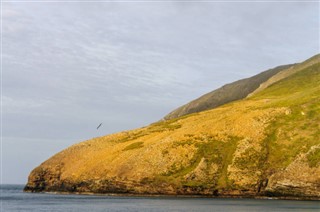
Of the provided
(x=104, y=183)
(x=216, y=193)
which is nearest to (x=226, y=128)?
(x=216, y=193)

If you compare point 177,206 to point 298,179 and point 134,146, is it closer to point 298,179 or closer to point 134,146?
point 298,179

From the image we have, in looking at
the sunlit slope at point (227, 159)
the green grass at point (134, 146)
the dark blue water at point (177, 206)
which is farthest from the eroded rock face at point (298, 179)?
the green grass at point (134, 146)

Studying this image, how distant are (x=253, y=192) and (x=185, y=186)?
878 inches

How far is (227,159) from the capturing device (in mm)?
160250

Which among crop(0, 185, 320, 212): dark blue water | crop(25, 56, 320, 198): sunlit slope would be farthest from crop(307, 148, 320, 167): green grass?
crop(0, 185, 320, 212): dark blue water

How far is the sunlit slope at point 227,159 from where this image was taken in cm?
14625

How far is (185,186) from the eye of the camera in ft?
509

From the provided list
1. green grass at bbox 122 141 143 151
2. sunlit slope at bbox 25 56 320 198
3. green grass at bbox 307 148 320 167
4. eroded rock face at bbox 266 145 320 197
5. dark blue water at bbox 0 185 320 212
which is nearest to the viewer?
dark blue water at bbox 0 185 320 212

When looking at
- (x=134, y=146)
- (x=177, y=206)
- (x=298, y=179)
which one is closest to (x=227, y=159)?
(x=298, y=179)

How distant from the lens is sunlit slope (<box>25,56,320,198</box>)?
146250 mm

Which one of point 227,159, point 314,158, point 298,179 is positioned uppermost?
point 227,159

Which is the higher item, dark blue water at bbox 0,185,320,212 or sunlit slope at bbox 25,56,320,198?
sunlit slope at bbox 25,56,320,198

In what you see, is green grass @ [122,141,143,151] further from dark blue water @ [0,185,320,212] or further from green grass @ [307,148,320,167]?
green grass @ [307,148,320,167]

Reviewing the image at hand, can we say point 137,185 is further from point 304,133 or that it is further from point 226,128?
point 304,133
